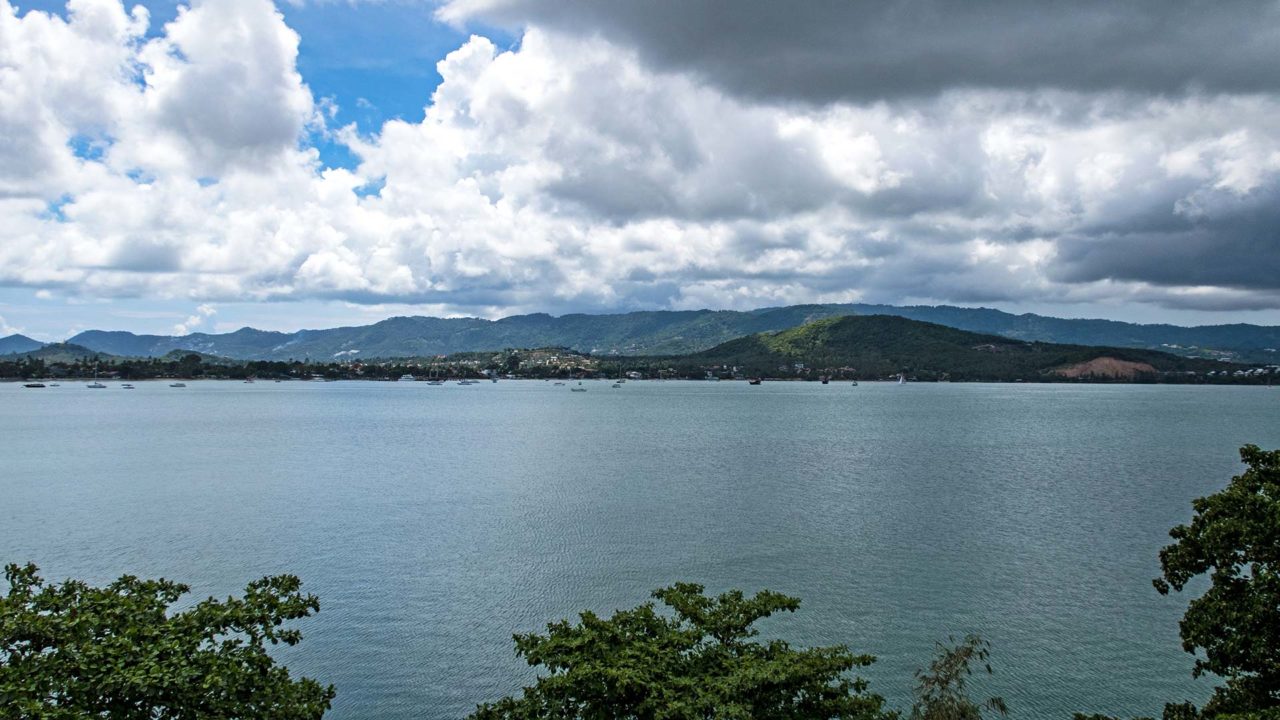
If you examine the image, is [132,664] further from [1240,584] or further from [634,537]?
[634,537]

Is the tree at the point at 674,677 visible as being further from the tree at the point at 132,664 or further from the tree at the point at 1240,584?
the tree at the point at 1240,584

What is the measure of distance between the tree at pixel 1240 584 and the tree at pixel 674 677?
6.52 m

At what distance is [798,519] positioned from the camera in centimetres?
4834

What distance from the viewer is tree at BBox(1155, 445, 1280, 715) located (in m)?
14.1

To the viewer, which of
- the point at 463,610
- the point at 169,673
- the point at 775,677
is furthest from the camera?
the point at 463,610

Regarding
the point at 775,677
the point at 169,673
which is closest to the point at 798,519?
the point at 775,677

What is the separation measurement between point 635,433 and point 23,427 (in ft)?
309

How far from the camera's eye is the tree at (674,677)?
14.4 m

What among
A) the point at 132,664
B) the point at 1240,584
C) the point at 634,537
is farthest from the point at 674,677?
the point at 634,537

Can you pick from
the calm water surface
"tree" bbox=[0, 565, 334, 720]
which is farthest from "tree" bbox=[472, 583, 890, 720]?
the calm water surface

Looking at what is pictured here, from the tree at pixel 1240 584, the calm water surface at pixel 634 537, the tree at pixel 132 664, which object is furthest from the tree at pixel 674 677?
the calm water surface at pixel 634 537

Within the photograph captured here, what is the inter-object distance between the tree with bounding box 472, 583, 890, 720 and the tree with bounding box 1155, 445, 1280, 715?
6520 mm

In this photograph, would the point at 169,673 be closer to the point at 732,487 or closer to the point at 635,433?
the point at 732,487

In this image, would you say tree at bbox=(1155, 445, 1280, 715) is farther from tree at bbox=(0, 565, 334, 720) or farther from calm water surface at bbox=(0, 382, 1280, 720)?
tree at bbox=(0, 565, 334, 720)
